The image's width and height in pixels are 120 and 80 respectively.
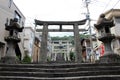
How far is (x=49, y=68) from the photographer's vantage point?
24.9 ft

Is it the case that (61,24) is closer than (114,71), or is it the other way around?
(114,71)

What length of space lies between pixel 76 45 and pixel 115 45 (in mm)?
9378

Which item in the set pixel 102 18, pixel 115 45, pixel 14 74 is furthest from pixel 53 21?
pixel 115 45

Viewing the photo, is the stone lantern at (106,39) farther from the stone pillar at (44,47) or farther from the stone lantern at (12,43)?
the stone lantern at (12,43)

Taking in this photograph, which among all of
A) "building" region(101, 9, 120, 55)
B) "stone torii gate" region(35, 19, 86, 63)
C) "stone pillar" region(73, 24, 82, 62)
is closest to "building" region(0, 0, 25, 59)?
"stone torii gate" region(35, 19, 86, 63)

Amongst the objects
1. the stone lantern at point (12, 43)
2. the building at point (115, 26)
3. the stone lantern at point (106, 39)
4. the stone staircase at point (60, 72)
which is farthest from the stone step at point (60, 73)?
the building at point (115, 26)

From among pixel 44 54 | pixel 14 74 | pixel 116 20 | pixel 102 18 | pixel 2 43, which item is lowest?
pixel 14 74

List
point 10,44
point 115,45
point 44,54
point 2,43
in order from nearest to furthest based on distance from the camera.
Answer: point 10,44 < point 44,54 < point 2,43 < point 115,45

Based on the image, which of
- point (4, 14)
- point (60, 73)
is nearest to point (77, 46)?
point (60, 73)

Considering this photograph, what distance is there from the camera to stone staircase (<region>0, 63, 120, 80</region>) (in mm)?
6116

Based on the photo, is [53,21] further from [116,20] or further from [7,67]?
[116,20]

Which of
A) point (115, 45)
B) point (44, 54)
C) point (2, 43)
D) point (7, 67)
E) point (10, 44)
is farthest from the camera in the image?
point (115, 45)

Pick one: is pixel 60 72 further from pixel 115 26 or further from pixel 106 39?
pixel 115 26

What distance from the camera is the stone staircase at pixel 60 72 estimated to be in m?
6.12
